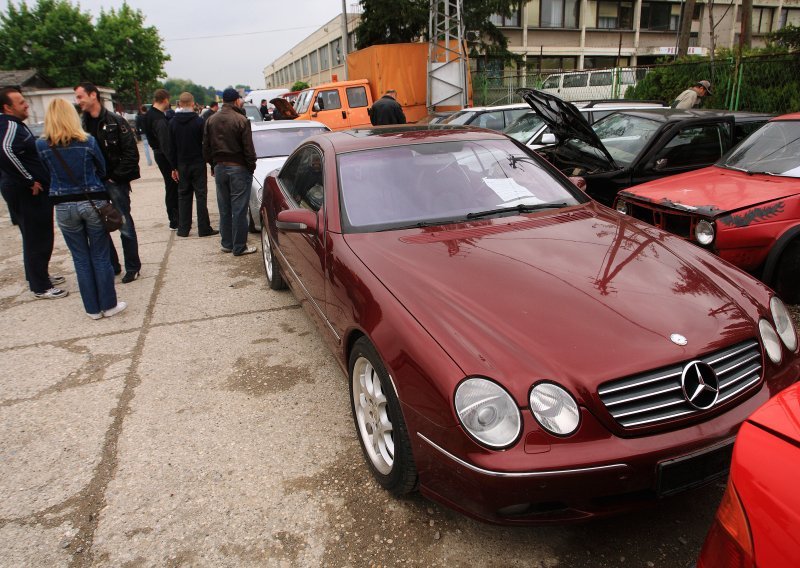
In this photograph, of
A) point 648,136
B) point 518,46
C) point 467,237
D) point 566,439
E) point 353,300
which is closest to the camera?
point 566,439

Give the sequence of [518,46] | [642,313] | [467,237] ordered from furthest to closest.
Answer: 1. [518,46]
2. [467,237]
3. [642,313]

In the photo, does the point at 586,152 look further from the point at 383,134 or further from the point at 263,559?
the point at 263,559

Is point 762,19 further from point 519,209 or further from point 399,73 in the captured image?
point 519,209

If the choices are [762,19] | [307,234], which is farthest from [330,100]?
[762,19]

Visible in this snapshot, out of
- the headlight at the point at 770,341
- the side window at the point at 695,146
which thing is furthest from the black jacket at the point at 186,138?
the headlight at the point at 770,341

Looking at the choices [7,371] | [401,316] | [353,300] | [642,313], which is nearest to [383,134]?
[353,300]

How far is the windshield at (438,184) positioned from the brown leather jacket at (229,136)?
298 centimetres

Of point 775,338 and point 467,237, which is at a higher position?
point 467,237

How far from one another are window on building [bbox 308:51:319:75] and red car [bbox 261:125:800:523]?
182 feet

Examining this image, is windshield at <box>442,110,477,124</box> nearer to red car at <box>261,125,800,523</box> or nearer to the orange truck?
the orange truck

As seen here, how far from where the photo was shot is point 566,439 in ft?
5.76

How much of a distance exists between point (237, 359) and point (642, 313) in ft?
9.19

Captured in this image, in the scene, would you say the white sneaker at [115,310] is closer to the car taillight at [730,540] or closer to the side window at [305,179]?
the side window at [305,179]

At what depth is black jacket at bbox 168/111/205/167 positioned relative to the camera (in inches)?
265
